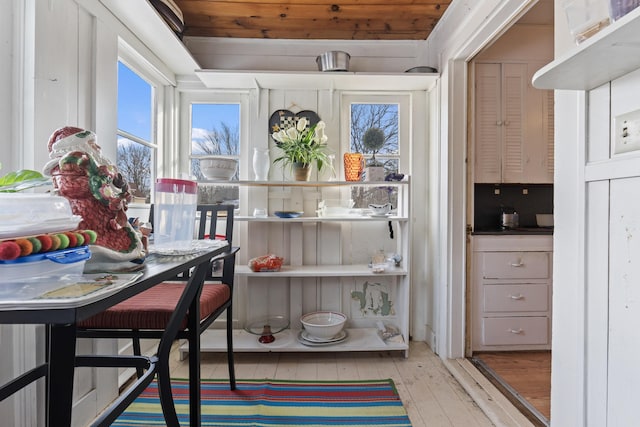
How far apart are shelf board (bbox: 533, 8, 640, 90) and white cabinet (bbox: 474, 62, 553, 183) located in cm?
132

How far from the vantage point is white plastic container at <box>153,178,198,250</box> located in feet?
3.13

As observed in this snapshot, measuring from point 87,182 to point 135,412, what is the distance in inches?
52.5

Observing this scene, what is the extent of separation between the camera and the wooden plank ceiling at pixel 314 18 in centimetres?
191

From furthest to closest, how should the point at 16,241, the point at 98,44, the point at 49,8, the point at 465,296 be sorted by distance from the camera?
the point at 465,296, the point at 98,44, the point at 49,8, the point at 16,241

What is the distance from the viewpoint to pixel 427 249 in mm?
2303

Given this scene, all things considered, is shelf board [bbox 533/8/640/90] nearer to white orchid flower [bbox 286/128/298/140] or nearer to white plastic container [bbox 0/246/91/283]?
white plastic container [bbox 0/246/91/283]

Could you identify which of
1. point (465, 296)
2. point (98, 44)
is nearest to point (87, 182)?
point (98, 44)

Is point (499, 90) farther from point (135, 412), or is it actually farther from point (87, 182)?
point (135, 412)

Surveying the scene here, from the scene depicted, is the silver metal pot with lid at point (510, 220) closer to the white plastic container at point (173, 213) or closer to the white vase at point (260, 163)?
the white vase at point (260, 163)

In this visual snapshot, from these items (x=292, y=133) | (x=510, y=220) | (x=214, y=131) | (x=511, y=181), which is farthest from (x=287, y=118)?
(x=510, y=220)

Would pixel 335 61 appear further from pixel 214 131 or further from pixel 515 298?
pixel 515 298

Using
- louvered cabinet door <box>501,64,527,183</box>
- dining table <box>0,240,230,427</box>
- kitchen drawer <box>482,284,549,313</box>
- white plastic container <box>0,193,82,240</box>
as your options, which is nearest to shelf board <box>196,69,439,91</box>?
louvered cabinet door <box>501,64,527,183</box>

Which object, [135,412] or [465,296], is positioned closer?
[135,412]

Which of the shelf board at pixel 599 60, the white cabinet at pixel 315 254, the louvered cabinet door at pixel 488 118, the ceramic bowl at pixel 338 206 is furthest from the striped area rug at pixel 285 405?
the louvered cabinet door at pixel 488 118
